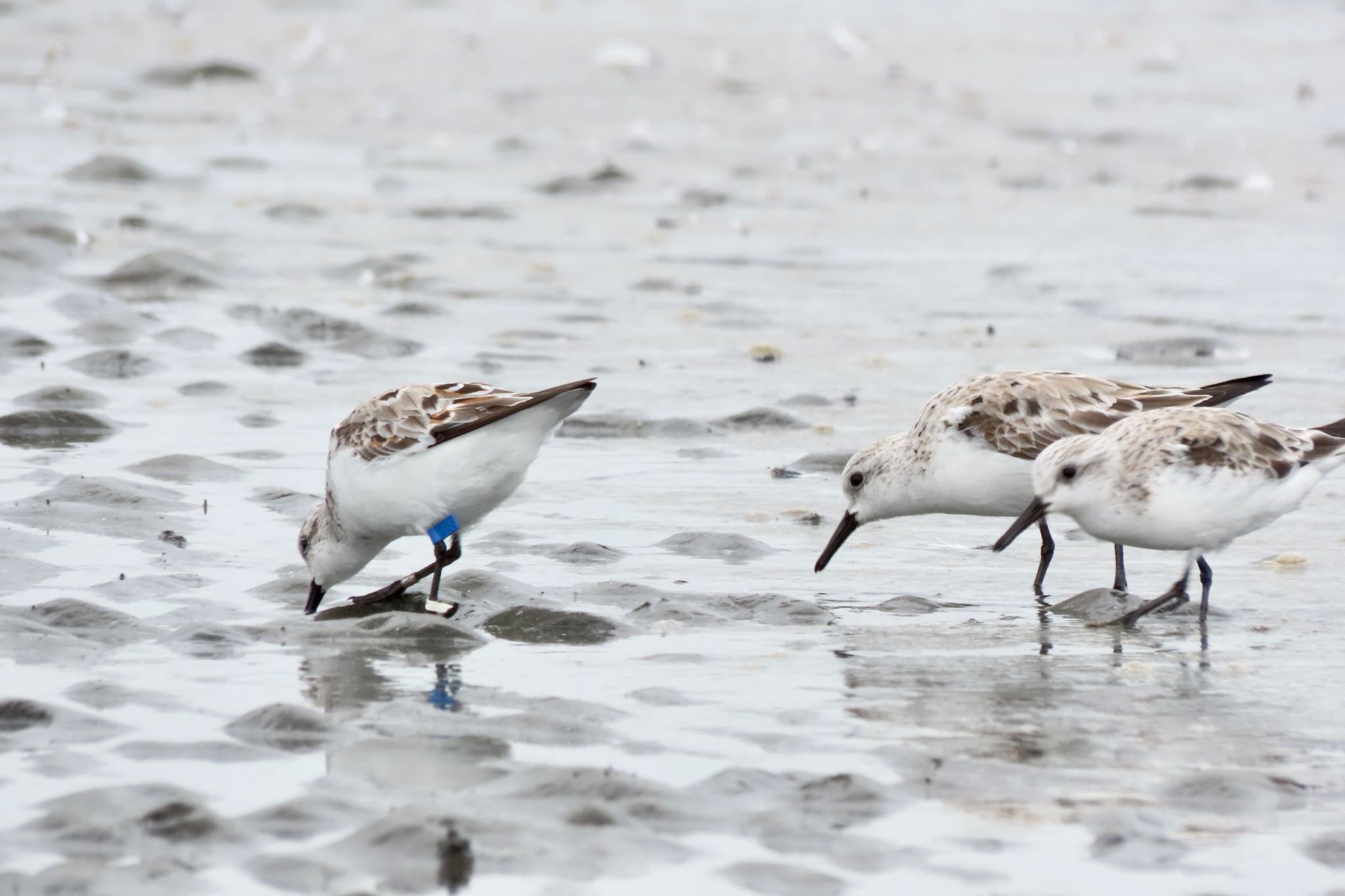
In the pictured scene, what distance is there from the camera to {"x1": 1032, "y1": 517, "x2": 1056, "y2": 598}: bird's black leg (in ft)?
26.9

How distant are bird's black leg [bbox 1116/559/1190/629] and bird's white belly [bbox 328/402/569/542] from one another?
7.79 ft

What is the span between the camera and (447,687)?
659 centimetres

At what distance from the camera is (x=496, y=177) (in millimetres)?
18328

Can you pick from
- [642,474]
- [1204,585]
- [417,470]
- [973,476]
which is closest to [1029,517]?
[1204,585]

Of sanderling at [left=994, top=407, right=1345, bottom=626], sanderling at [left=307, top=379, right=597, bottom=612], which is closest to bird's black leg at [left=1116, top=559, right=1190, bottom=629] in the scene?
sanderling at [left=994, top=407, right=1345, bottom=626]

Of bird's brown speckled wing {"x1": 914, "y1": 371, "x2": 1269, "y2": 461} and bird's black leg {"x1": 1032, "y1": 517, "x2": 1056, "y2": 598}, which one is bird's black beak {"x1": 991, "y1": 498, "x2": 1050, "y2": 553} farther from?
bird's brown speckled wing {"x1": 914, "y1": 371, "x2": 1269, "y2": 461}

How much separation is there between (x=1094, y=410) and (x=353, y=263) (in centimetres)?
730

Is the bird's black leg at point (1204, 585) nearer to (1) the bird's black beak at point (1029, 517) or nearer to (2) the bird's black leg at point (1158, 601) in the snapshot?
(2) the bird's black leg at point (1158, 601)

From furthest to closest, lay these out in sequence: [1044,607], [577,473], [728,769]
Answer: [577,473] → [1044,607] → [728,769]

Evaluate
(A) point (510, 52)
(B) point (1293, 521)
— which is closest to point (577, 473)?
(B) point (1293, 521)

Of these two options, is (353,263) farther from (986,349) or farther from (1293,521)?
(1293,521)

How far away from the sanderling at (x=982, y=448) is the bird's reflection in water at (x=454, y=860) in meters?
3.54

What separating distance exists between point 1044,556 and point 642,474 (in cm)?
231

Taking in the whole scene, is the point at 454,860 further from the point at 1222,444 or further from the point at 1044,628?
the point at 1222,444
